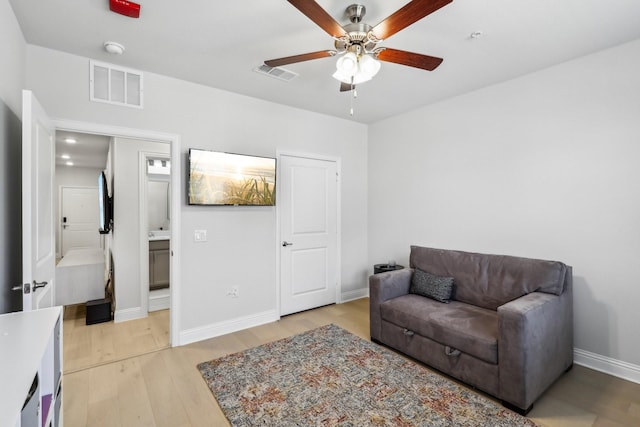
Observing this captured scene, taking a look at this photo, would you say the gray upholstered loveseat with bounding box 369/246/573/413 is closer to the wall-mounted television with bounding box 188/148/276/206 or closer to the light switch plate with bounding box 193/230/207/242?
the wall-mounted television with bounding box 188/148/276/206

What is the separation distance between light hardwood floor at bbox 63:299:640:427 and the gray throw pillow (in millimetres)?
1018

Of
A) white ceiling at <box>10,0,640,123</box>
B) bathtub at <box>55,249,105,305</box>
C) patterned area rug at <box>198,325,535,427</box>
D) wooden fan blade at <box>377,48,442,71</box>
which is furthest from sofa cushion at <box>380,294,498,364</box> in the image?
bathtub at <box>55,249,105,305</box>

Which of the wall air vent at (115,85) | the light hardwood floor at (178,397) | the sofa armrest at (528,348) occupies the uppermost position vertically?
the wall air vent at (115,85)

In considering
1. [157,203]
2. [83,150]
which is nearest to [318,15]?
[157,203]

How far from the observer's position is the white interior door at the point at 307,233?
3797 mm

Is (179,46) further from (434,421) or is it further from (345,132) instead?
(434,421)

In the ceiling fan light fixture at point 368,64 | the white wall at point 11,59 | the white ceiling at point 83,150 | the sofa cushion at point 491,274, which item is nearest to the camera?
the white wall at point 11,59

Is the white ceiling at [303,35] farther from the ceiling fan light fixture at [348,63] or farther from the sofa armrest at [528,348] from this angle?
the sofa armrest at [528,348]

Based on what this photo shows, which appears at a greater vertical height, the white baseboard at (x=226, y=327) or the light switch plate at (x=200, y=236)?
the light switch plate at (x=200, y=236)

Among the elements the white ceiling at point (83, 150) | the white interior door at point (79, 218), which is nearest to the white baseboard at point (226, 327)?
the white ceiling at point (83, 150)

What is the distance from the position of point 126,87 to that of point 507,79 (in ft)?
11.7

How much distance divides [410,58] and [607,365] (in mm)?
2871

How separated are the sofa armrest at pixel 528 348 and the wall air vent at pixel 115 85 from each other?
3.47 meters

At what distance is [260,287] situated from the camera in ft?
11.6
